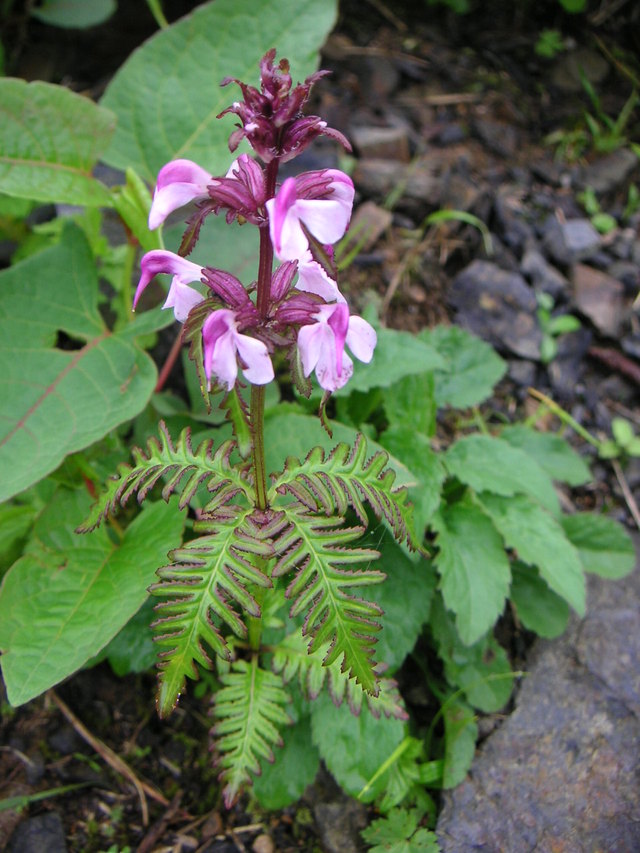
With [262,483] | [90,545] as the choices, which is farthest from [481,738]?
A: [90,545]

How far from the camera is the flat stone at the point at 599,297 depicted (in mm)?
2697

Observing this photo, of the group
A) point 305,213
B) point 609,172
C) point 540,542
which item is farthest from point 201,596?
point 609,172

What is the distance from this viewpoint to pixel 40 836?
1616mm

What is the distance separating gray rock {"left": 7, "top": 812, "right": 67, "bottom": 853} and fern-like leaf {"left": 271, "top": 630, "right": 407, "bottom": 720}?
25.6 inches

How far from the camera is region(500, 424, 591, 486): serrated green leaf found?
2.15m

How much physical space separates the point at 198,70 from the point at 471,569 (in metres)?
1.61

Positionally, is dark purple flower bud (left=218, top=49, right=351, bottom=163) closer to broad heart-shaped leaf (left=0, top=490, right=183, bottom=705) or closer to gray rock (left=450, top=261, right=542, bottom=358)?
broad heart-shaped leaf (left=0, top=490, right=183, bottom=705)

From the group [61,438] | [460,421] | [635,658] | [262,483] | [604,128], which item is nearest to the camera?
[262,483]

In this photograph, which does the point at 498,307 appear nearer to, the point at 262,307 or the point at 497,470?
the point at 497,470

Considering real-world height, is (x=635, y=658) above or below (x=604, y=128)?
below

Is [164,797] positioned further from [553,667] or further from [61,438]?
[553,667]

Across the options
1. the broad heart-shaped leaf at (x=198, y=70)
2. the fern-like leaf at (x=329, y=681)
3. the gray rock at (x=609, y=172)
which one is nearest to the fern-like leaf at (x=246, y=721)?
the fern-like leaf at (x=329, y=681)

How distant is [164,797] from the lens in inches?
67.9

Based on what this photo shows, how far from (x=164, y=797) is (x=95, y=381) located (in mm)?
1033
